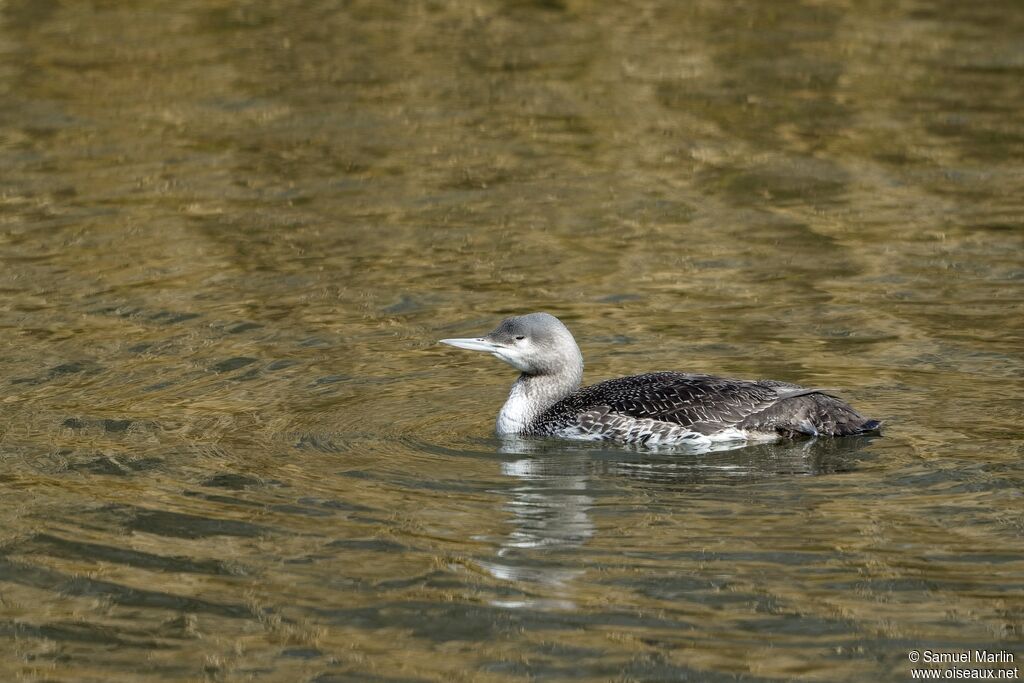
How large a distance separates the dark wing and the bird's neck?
29 cm

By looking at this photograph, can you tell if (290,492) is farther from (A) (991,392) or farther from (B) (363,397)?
(A) (991,392)

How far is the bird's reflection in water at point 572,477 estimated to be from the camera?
25.1 feet

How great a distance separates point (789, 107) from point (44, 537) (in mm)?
11365

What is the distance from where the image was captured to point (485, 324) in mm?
11930

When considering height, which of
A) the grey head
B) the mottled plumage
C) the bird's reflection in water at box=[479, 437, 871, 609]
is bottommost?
the bird's reflection in water at box=[479, 437, 871, 609]

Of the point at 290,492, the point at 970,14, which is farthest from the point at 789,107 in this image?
the point at 290,492

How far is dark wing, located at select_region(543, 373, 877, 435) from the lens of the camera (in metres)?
9.38

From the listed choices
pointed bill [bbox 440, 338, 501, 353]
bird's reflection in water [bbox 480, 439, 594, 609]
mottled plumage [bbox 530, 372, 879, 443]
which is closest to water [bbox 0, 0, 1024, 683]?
bird's reflection in water [bbox 480, 439, 594, 609]

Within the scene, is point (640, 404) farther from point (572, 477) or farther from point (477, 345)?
point (477, 345)

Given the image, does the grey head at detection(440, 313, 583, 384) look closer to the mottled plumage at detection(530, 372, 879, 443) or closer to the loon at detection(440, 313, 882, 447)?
the loon at detection(440, 313, 882, 447)

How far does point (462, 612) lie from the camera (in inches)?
287

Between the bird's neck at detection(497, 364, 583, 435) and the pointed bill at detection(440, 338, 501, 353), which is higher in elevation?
the pointed bill at detection(440, 338, 501, 353)

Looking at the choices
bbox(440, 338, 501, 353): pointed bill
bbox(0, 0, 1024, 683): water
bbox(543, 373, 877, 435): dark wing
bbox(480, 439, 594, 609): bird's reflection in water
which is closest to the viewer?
bbox(0, 0, 1024, 683): water

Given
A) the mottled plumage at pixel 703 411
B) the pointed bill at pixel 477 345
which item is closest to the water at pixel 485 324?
the mottled plumage at pixel 703 411
